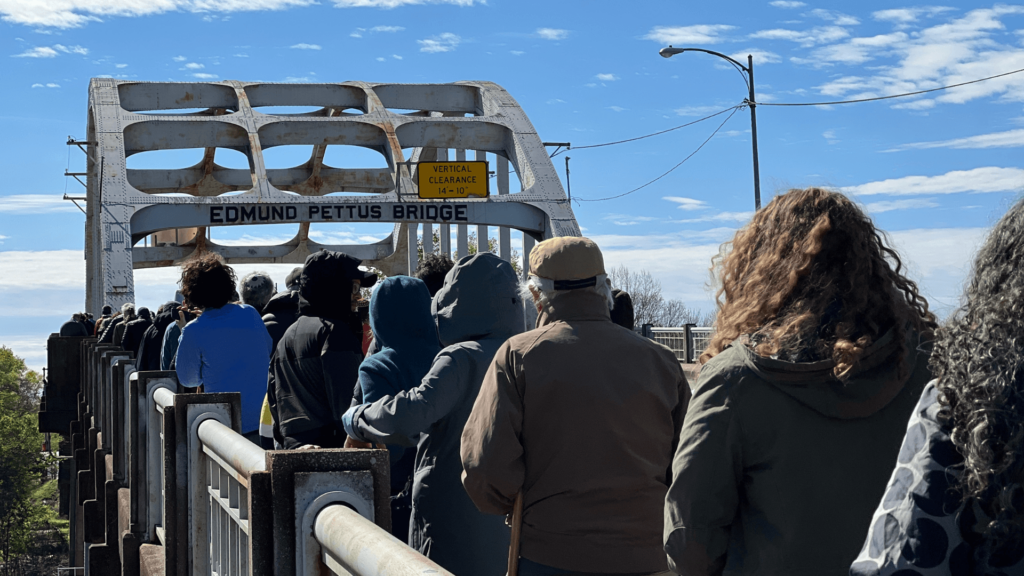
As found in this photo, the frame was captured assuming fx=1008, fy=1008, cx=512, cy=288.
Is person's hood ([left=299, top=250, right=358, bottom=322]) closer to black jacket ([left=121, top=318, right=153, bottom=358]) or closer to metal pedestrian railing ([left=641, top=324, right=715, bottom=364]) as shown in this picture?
black jacket ([left=121, top=318, right=153, bottom=358])

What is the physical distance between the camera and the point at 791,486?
2082 millimetres

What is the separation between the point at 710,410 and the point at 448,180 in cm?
3359

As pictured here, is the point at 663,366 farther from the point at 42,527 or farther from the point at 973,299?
the point at 42,527

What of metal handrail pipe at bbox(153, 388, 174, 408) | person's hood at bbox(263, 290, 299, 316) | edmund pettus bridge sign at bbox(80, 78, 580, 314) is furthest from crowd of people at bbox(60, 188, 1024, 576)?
edmund pettus bridge sign at bbox(80, 78, 580, 314)

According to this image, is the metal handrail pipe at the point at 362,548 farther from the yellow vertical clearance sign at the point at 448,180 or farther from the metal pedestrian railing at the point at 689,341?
the yellow vertical clearance sign at the point at 448,180

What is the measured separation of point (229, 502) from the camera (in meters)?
3.63

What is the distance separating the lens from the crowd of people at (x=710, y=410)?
1.42m

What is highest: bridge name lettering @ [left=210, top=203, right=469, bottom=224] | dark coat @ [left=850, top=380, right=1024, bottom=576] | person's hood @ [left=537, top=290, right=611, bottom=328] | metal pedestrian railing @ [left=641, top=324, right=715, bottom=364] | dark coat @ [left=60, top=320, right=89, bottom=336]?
bridge name lettering @ [left=210, top=203, right=469, bottom=224]

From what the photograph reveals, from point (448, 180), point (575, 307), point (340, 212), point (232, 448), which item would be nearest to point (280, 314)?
point (232, 448)

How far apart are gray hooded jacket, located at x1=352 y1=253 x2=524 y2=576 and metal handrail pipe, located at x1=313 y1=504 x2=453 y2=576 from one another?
2.80 ft

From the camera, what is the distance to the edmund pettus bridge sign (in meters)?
33.4

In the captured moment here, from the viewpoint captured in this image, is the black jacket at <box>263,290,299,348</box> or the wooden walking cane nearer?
the wooden walking cane

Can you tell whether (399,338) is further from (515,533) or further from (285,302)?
(285,302)

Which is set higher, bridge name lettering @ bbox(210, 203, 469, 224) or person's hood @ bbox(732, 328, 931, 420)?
bridge name lettering @ bbox(210, 203, 469, 224)
